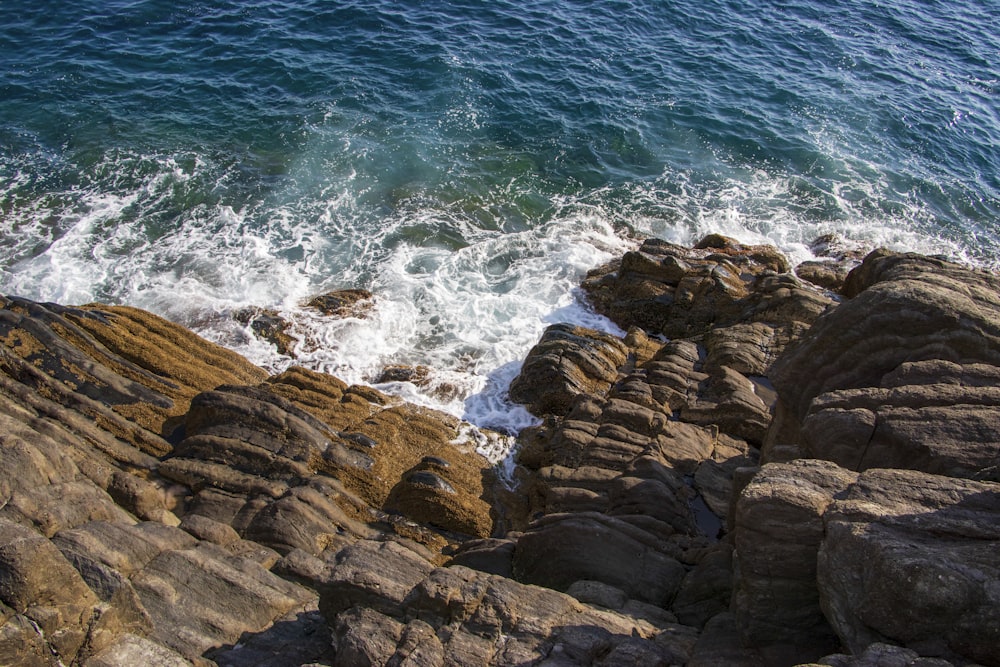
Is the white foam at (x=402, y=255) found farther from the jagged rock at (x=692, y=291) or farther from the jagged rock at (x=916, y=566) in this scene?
the jagged rock at (x=916, y=566)

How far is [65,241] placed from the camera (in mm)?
28375

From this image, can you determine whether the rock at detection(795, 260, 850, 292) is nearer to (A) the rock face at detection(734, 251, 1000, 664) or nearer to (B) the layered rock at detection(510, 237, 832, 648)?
(B) the layered rock at detection(510, 237, 832, 648)

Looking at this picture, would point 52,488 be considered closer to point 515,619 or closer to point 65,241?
point 515,619

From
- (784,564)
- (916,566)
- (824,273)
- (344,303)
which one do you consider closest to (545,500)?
(784,564)

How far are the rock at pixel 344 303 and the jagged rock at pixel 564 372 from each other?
7017mm

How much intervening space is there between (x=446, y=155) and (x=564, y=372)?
55.7ft

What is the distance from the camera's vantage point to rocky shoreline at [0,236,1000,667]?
34.0 feet

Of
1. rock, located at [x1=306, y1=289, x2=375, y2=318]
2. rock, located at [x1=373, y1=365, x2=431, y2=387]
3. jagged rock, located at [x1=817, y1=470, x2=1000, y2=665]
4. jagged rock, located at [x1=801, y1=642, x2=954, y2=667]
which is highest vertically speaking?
jagged rock, located at [x1=817, y1=470, x2=1000, y2=665]

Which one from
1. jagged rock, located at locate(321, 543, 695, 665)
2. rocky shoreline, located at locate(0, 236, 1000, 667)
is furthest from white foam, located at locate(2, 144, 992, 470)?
jagged rock, located at locate(321, 543, 695, 665)

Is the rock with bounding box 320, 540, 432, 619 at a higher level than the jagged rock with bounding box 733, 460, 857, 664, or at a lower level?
lower

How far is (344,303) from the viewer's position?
87.9 feet

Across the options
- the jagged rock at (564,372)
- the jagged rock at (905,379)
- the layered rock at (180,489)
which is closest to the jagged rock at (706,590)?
the jagged rock at (905,379)

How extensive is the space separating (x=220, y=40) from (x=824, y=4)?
4290 cm

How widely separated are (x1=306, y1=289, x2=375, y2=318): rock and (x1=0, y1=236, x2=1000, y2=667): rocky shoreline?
4.78 metres
